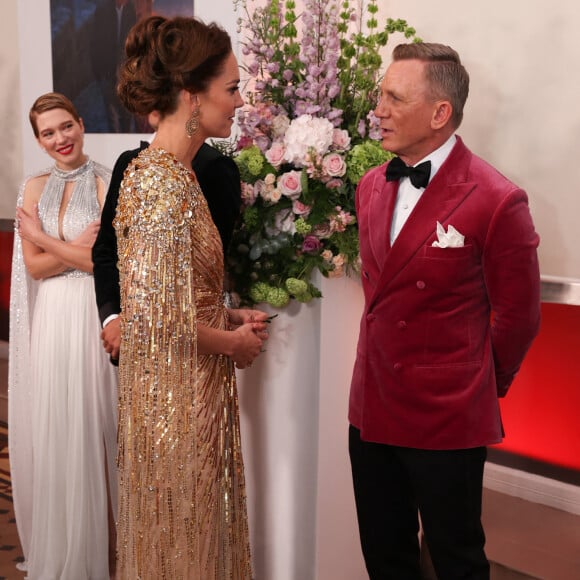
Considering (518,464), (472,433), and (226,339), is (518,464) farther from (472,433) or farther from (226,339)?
(226,339)

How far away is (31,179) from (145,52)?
4.06 feet

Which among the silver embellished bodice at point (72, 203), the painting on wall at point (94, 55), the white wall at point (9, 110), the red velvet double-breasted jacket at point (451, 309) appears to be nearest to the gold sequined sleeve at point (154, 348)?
the red velvet double-breasted jacket at point (451, 309)

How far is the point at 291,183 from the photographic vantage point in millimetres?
2295

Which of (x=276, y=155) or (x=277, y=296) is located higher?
(x=276, y=155)

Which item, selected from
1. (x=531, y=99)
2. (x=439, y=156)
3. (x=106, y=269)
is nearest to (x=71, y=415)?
(x=106, y=269)

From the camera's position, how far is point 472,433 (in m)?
1.96

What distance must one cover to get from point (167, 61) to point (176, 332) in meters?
0.69

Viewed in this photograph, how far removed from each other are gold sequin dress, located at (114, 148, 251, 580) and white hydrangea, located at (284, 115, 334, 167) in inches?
14.3

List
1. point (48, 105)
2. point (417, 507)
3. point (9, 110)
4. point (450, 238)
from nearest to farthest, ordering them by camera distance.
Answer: point (450, 238) → point (417, 507) → point (48, 105) → point (9, 110)

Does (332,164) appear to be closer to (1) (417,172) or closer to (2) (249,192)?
(2) (249,192)

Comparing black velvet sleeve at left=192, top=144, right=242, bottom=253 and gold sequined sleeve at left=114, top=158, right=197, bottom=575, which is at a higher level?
black velvet sleeve at left=192, top=144, right=242, bottom=253

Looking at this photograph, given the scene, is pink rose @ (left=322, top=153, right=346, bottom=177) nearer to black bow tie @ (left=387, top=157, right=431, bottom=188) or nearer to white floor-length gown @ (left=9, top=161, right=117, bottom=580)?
black bow tie @ (left=387, top=157, right=431, bottom=188)

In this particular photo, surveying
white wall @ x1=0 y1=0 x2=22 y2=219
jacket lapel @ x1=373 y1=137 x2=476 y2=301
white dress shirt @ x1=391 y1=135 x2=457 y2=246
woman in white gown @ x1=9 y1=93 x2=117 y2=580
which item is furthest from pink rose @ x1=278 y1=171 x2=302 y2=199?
white wall @ x1=0 y1=0 x2=22 y2=219

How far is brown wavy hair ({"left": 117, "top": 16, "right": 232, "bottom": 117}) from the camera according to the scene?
1997 millimetres
